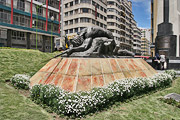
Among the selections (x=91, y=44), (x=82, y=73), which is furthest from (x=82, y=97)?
(x=91, y=44)

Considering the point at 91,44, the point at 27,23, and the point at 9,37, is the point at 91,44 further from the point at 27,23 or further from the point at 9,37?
the point at 27,23

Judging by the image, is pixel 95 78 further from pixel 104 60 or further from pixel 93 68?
pixel 104 60

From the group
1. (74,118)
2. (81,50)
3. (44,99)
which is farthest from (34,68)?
(74,118)

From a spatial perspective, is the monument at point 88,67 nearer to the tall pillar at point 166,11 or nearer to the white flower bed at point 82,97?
the white flower bed at point 82,97

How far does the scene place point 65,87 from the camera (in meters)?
6.12

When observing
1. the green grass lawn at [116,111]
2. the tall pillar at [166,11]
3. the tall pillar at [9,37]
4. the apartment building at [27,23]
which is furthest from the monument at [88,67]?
the tall pillar at [166,11]

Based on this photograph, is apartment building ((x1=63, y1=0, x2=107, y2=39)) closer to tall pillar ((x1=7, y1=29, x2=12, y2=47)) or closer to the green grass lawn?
tall pillar ((x1=7, y1=29, x2=12, y2=47))

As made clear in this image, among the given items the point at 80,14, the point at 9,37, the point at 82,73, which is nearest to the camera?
the point at 82,73

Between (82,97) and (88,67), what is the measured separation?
216 cm

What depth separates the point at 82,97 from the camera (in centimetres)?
505

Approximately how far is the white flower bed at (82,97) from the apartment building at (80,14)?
3613cm

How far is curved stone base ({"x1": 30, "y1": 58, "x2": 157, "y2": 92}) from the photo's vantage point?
245 inches

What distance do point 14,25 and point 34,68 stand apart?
2150 centimetres

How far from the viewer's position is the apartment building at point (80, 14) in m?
41.6
